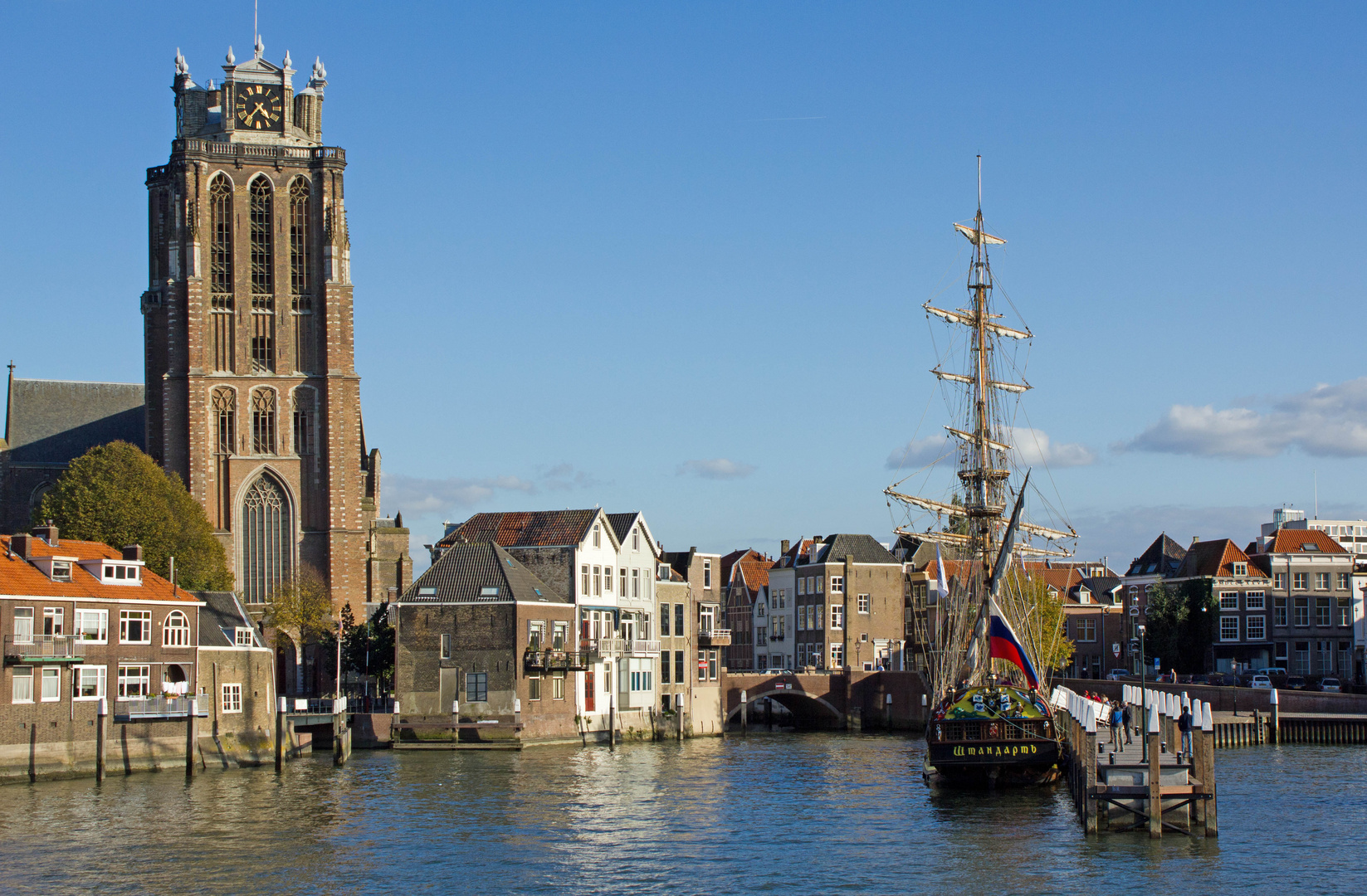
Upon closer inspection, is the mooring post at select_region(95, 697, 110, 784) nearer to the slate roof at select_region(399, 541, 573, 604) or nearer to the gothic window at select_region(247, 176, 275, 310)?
the slate roof at select_region(399, 541, 573, 604)

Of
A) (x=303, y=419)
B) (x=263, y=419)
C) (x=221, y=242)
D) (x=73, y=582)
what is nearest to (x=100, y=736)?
(x=73, y=582)

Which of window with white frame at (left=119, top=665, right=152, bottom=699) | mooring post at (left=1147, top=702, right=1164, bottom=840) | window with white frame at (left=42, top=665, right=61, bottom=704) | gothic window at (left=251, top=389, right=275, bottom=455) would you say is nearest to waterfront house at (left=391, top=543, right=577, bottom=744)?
window with white frame at (left=119, top=665, right=152, bottom=699)

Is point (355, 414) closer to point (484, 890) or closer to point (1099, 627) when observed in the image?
point (1099, 627)

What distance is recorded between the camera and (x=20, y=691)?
188ft

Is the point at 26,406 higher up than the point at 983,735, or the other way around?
the point at 26,406

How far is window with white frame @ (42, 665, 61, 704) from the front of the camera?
58.1m

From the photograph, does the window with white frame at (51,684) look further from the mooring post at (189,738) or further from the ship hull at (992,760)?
the ship hull at (992,760)

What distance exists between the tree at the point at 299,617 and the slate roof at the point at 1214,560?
59.2 metres

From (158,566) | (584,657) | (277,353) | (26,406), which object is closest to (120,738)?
(584,657)

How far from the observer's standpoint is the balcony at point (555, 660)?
75.1 meters

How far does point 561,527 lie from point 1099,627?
187 feet

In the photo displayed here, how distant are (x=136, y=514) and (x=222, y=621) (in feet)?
74.6

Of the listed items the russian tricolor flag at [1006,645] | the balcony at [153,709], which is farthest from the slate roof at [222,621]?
the russian tricolor flag at [1006,645]

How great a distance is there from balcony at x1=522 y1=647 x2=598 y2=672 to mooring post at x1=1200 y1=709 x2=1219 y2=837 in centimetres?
3746
